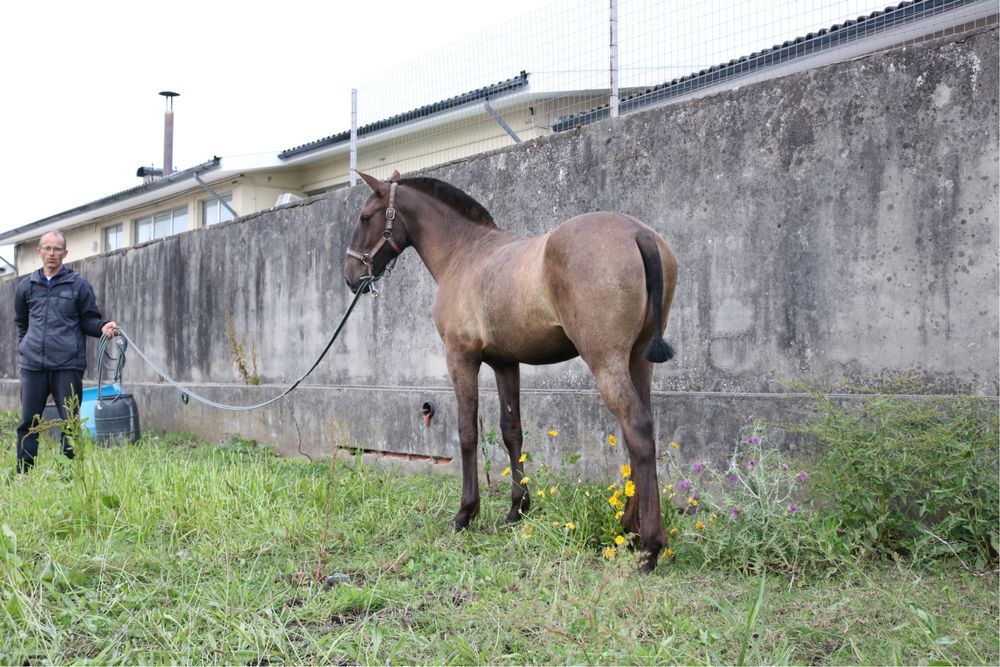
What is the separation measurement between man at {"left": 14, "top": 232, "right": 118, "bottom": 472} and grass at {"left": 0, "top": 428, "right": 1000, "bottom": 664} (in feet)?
5.94

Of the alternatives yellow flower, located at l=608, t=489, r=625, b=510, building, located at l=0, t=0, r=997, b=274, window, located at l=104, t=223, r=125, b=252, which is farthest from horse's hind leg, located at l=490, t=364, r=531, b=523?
window, located at l=104, t=223, r=125, b=252

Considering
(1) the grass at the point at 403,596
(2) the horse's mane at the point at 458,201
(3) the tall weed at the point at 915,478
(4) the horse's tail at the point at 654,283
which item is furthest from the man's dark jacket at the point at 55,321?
(3) the tall weed at the point at 915,478

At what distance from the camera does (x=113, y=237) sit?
790 inches

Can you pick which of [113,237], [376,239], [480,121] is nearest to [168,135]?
[113,237]

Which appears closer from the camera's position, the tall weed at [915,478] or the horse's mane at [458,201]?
the tall weed at [915,478]

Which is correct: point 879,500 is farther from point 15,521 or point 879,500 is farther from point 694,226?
point 15,521

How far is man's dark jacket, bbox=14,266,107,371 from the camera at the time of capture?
5.83m

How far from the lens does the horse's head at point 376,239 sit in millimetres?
4609

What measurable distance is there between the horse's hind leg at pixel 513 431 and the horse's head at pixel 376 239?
1.00 m

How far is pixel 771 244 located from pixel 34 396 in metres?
5.23

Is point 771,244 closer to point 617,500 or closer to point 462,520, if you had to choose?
point 617,500

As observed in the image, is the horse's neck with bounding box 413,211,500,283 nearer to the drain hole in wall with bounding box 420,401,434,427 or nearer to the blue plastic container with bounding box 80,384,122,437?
the drain hole in wall with bounding box 420,401,434,427

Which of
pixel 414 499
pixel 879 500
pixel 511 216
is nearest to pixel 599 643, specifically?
pixel 879 500

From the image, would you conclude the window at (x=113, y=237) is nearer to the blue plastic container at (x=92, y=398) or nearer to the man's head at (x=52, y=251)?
the blue plastic container at (x=92, y=398)
